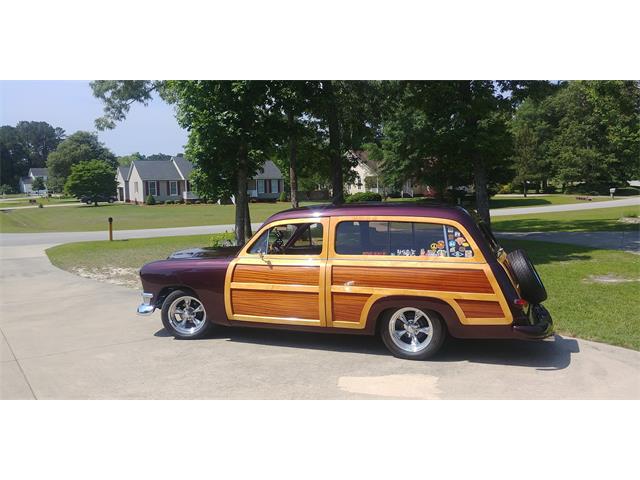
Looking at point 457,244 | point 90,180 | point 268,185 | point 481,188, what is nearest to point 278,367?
point 457,244

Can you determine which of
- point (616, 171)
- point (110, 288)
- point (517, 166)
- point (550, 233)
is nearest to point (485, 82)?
point (550, 233)

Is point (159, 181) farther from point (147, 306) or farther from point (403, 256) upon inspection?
point (403, 256)

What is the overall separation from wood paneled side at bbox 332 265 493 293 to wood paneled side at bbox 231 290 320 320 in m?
0.39

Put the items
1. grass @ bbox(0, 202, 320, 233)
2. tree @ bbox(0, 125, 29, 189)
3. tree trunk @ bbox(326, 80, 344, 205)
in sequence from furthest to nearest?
tree @ bbox(0, 125, 29, 189) < grass @ bbox(0, 202, 320, 233) < tree trunk @ bbox(326, 80, 344, 205)

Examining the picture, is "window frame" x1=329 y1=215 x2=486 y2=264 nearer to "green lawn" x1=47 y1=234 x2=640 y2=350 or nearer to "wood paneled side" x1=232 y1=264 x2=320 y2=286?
"wood paneled side" x1=232 y1=264 x2=320 y2=286

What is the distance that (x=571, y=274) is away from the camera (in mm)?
10375

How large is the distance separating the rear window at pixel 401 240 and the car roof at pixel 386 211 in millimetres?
120

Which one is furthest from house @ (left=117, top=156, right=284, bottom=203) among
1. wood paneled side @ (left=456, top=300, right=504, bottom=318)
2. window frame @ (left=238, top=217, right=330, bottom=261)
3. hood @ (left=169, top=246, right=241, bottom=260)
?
wood paneled side @ (left=456, top=300, right=504, bottom=318)

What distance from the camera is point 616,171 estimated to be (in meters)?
56.0

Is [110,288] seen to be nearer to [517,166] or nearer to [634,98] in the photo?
[634,98]

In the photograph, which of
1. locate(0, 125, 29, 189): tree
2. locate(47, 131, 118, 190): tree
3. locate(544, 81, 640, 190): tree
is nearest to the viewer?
locate(544, 81, 640, 190): tree

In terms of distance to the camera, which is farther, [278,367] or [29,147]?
[29,147]

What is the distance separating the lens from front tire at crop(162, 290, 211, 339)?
268 inches

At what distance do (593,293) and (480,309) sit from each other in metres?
4.23
